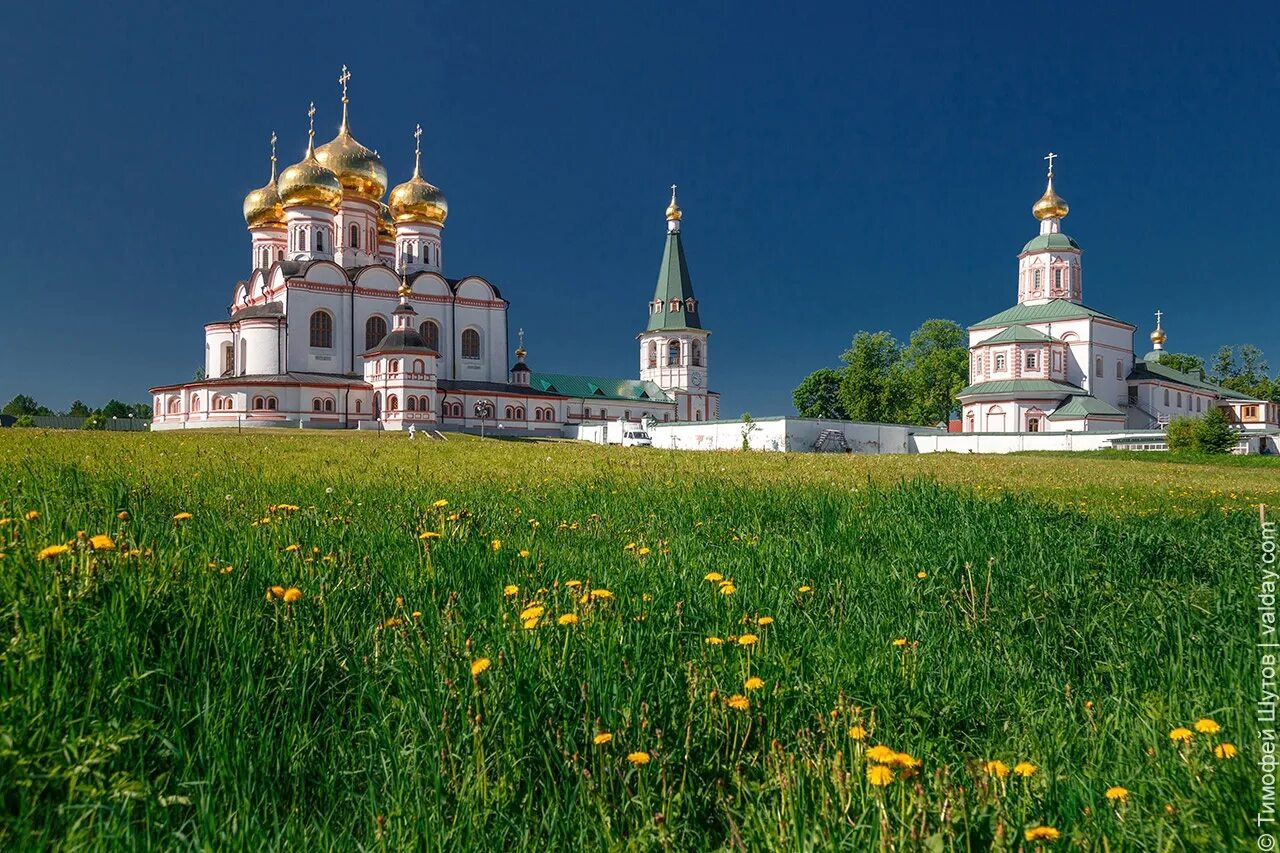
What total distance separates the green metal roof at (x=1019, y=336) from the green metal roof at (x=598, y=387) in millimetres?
23649

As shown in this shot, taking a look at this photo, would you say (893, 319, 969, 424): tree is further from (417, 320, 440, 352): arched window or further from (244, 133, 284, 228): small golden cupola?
(244, 133, 284, 228): small golden cupola

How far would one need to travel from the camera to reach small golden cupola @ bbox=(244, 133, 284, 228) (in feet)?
170

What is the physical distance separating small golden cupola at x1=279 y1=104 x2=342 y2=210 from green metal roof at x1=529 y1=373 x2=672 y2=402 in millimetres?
17496

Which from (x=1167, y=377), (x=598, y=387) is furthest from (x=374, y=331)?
(x=1167, y=377)

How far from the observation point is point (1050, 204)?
57688 millimetres

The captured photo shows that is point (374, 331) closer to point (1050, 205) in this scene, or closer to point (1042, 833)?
point (1050, 205)

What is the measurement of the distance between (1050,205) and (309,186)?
165 ft

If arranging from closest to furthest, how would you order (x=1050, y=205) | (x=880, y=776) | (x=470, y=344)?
(x=880, y=776) < (x=470, y=344) < (x=1050, y=205)

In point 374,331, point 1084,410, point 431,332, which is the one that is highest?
point 431,332

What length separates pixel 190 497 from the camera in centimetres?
547

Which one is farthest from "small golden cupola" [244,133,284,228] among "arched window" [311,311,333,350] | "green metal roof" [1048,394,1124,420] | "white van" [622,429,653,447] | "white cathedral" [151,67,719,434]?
"green metal roof" [1048,394,1124,420]

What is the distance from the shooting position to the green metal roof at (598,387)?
5756 cm

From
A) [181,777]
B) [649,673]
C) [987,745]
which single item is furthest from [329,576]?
[987,745]

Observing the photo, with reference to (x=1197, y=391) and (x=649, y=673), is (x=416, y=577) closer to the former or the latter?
(x=649, y=673)
